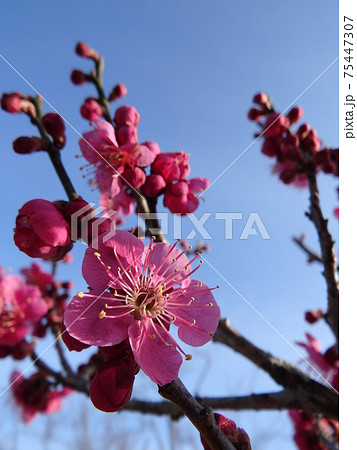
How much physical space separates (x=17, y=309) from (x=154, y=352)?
1.51m

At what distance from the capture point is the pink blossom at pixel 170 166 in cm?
158

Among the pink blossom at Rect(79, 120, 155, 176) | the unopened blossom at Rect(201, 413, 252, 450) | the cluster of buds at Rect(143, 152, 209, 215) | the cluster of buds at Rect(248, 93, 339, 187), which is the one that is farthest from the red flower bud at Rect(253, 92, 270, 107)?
the unopened blossom at Rect(201, 413, 252, 450)

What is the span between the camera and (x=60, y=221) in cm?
114

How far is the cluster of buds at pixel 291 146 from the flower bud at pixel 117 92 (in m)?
0.77

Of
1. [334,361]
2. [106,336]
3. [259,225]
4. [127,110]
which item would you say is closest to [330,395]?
[334,361]

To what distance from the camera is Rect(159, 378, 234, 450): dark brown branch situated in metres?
0.79

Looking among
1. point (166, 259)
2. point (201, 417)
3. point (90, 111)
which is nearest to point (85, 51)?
point (90, 111)

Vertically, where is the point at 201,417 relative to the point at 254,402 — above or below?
above

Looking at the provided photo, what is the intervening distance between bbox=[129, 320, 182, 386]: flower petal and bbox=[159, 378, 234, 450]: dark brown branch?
0.17 ft

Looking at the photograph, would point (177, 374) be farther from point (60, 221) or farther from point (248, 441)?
point (60, 221)

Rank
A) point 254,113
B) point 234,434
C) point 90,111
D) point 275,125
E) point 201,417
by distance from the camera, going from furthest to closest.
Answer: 1. point 254,113
2. point 275,125
3. point 90,111
4. point 234,434
5. point 201,417

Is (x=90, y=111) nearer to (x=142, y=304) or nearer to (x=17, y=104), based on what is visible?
(x=17, y=104)

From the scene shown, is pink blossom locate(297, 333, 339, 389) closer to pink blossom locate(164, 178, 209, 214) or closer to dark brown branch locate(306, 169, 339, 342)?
dark brown branch locate(306, 169, 339, 342)

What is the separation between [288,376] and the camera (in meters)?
1.60
